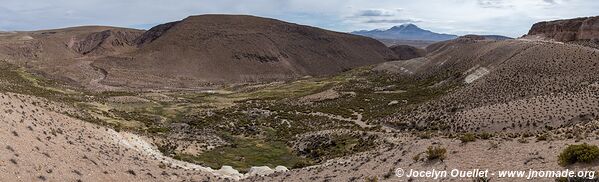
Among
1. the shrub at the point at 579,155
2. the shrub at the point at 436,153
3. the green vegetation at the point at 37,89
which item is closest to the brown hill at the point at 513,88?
the shrub at the point at 436,153

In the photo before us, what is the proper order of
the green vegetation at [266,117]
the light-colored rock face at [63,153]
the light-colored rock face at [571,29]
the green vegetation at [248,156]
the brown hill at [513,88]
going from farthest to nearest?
the light-colored rock face at [571,29] < the brown hill at [513,88] < the green vegetation at [266,117] < the green vegetation at [248,156] < the light-colored rock face at [63,153]

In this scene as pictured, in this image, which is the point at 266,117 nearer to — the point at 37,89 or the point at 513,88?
the point at 513,88

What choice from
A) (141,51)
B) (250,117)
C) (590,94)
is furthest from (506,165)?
(141,51)

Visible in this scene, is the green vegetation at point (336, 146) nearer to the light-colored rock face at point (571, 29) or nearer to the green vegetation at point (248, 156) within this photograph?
the green vegetation at point (248, 156)

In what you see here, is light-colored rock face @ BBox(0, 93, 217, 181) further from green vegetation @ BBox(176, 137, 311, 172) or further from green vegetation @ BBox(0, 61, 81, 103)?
A: green vegetation @ BBox(0, 61, 81, 103)

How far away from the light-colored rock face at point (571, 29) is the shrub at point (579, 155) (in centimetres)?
12389

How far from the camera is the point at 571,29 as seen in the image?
145250mm

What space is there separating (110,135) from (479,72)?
72.6 metres

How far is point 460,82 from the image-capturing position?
91.4 metres

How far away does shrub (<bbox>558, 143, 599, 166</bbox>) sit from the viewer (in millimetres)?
18281

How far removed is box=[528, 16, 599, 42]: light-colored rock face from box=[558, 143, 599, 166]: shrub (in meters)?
124

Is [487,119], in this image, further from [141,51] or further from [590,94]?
[141,51]

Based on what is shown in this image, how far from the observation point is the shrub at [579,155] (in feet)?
60.0

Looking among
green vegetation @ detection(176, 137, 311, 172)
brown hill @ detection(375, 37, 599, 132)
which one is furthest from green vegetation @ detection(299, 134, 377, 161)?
brown hill @ detection(375, 37, 599, 132)
